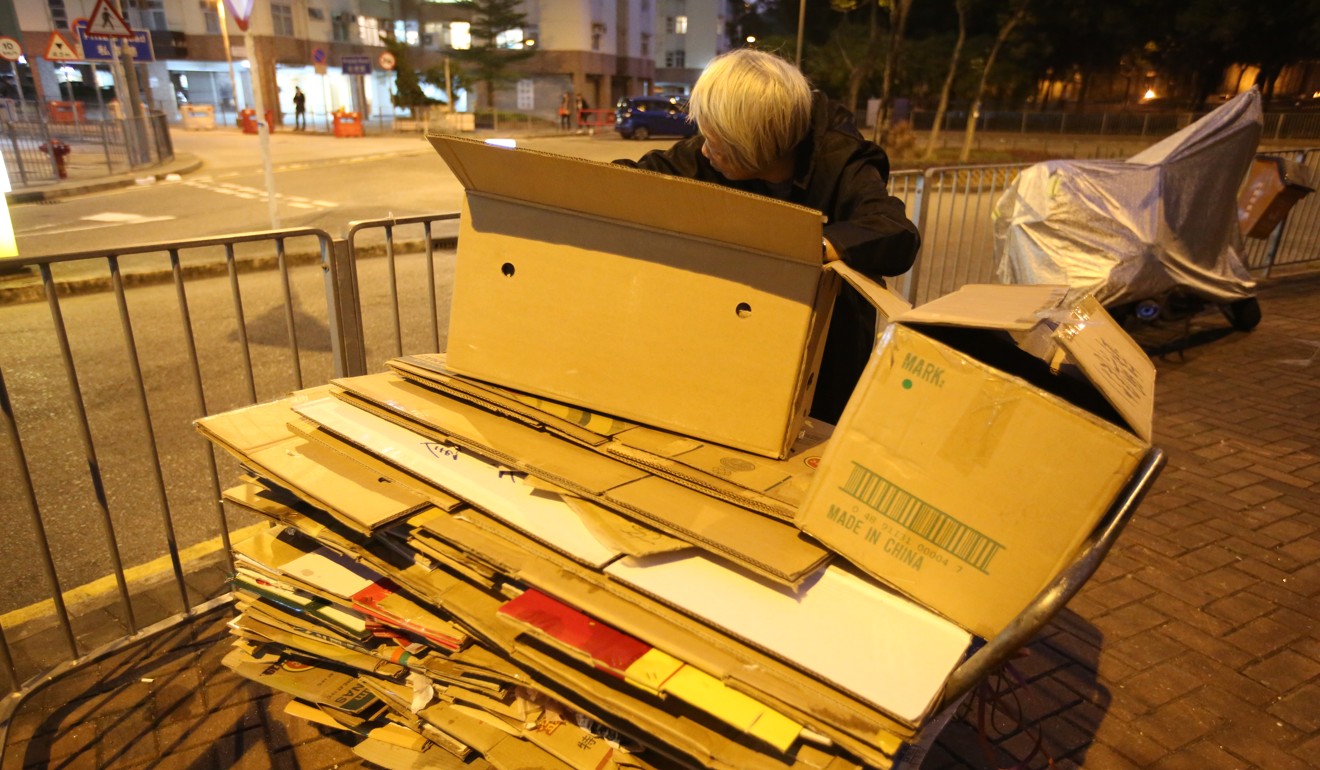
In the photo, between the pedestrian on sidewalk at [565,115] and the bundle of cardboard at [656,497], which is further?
the pedestrian on sidewalk at [565,115]

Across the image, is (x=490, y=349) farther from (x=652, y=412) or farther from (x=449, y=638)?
(x=449, y=638)

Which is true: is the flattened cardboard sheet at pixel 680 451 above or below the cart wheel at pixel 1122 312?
above

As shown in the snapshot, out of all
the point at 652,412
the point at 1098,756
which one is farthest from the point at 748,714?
the point at 1098,756

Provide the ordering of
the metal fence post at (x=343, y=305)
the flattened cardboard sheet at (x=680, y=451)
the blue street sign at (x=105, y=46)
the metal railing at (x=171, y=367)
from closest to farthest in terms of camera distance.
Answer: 1. the flattened cardboard sheet at (x=680, y=451)
2. the metal railing at (x=171, y=367)
3. the metal fence post at (x=343, y=305)
4. the blue street sign at (x=105, y=46)

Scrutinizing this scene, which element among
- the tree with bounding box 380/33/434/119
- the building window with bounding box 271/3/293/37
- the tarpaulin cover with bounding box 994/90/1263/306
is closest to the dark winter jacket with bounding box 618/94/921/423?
the tarpaulin cover with bounding box 994/90/1263/306

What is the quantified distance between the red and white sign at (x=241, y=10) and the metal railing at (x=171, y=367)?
3.31 meters

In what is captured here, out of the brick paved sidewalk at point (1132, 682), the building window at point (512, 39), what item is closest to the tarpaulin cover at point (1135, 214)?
the brick paved sidewalk at point (1132, 682)

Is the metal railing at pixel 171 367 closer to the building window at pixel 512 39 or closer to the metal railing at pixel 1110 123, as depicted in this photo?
the metal railing at pixel 1110 123

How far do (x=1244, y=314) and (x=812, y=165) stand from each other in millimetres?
7054

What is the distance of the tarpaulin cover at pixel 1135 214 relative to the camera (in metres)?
6.02

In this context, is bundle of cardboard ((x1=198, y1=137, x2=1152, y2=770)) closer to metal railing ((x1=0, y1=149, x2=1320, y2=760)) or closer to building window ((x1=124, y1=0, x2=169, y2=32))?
metal railing ((x1=0, y1=149, x2=1320, y2=760))

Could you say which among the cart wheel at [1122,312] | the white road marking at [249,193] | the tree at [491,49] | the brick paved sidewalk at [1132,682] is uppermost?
the tree at [491,49]

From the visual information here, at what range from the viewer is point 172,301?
311 inches

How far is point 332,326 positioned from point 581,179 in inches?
63.6
